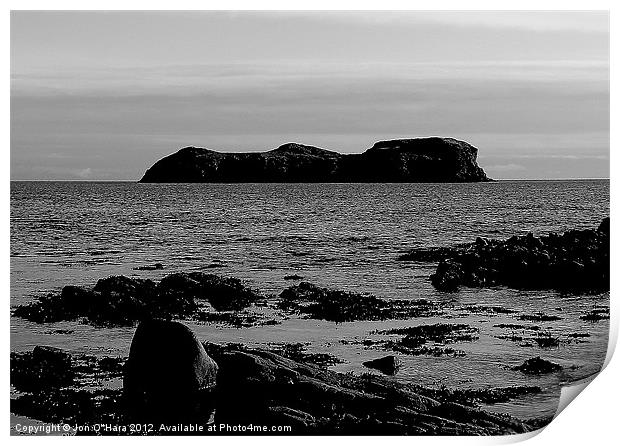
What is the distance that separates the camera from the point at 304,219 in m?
6.68

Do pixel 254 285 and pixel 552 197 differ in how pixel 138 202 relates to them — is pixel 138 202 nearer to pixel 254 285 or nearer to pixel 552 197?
pixel 254 285

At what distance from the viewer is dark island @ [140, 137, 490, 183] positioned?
21.2 feet

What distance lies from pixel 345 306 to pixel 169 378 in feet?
4.41

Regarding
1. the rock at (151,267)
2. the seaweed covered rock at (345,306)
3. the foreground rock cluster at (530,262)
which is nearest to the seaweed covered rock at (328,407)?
the seaweed covered rock at (345,306)

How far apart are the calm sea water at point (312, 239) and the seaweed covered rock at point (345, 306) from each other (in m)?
0.06

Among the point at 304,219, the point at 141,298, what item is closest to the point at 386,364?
the point at 304,219

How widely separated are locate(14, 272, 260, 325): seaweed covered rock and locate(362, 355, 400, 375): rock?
3.21 ft

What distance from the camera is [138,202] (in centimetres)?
664

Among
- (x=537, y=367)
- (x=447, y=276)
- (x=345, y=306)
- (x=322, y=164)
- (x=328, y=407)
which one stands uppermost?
(x=322, y=164)

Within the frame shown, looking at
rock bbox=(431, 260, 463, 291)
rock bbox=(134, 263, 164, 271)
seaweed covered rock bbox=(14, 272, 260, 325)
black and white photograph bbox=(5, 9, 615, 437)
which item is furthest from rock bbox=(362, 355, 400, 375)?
rock bbox=(134, 263, 164, 271)

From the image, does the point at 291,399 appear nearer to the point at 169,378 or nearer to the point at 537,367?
the point at 169,378

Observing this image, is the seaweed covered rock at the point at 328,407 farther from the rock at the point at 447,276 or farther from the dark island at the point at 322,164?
the dark island at the point at 322,164

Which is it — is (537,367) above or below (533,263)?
Result: below

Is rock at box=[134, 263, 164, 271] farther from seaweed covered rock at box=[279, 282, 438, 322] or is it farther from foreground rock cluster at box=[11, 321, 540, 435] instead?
seaweed covered rock at box=[279, 282, 438, 322]
